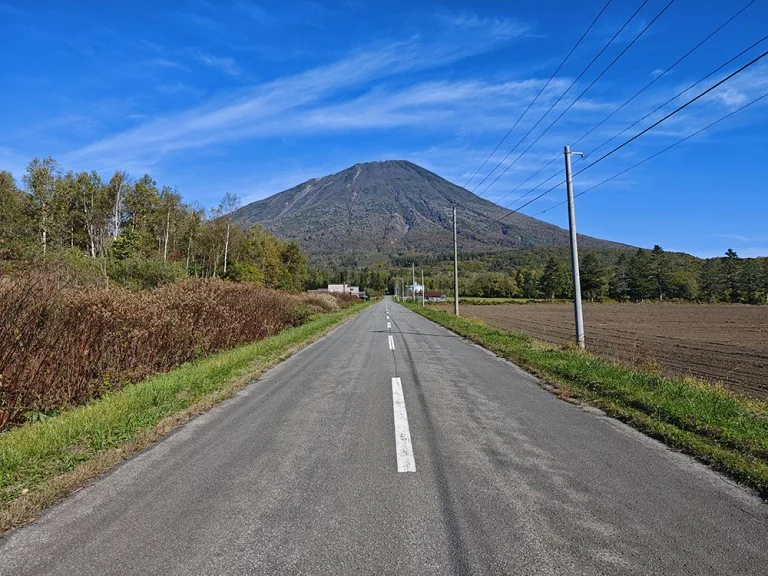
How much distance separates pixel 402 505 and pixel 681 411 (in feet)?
15.2

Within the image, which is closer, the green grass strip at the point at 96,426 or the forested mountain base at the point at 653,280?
the green grass strip at the point at 96,426

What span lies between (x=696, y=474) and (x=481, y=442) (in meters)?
1.93

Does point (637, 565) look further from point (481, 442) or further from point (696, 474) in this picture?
point (481, 442)

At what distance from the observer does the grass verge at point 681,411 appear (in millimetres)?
4443

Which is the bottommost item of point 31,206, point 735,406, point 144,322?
point 735,406

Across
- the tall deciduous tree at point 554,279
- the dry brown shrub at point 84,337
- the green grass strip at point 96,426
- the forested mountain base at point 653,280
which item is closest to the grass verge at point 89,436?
the green grass strip at point 96,426

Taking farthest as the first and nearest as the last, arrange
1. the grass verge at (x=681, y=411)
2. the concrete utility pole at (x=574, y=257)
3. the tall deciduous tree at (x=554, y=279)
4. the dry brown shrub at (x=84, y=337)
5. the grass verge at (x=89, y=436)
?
the tall deciduous tree at (x=554, y=279), the concrete utility pole at (x=574, y=257), the dry brown shrub at (x=84, y=337), the grass verge at (x=681, y=411), the grass verge at (x=89, y=436)

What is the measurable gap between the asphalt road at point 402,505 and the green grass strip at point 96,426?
523 millimetres

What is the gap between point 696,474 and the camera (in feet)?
13.4

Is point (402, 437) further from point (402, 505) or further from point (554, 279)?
point (554, 279)

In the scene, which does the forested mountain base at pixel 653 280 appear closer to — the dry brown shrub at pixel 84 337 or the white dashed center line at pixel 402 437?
the dry brown shrub at pixel 84 337

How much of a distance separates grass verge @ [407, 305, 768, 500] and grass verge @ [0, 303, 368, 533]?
18.4 ft

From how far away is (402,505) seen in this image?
11.1 ft

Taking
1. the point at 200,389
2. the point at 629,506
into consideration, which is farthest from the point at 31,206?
the point at 629,506
